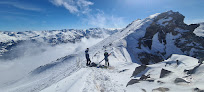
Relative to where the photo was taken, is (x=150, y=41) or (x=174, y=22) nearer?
(x=150, y=41)

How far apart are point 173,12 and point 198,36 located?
82.7 feet

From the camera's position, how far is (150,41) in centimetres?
5762

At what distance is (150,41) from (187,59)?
4817cm

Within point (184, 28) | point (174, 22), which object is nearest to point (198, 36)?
point (184, 28)

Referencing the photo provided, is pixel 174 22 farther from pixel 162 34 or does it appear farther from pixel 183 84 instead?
pixel 183 84

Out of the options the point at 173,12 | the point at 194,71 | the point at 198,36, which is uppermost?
the point at 173,12

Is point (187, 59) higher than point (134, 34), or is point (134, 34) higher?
point (134, 34)

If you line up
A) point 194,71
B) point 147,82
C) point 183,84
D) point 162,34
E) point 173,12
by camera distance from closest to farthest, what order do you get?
point 183,84, point 194,71, point 147,82, point 162,34, point 173,12

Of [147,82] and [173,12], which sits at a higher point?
[173,12]

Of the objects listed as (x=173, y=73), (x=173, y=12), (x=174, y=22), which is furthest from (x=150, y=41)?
(x=173, y=73)

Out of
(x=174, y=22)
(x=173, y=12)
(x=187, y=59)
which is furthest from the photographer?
(x=173, y=12)

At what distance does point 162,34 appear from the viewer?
60500 mm

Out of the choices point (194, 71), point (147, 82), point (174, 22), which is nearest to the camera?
point (194, 71)

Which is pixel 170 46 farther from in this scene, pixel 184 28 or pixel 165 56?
pixel 184 28
